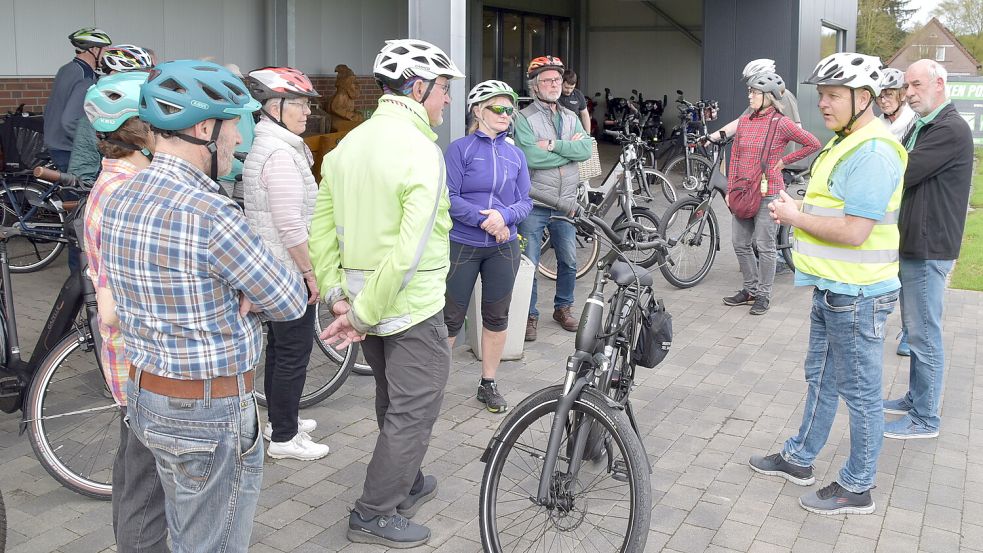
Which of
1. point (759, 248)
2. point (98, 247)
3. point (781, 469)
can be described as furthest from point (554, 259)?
point (98, 247)

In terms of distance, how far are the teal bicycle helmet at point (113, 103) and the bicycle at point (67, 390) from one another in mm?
1105

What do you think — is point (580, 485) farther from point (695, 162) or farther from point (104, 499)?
point (695, 162)

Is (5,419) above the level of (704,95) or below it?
below

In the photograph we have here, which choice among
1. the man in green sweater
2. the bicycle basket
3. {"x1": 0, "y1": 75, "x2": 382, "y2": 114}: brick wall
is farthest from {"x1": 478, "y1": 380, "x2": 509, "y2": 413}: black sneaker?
{"x1": 0, "y1": 75, "x2": 382, "y2": 114}: brick wall

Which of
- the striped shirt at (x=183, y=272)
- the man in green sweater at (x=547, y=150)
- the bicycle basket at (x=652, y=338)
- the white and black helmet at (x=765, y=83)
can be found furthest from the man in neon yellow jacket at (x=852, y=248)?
the white and black helmet at (x=765, y=83)

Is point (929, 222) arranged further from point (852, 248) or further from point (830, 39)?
point (830, 39)

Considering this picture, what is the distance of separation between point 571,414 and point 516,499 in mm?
688

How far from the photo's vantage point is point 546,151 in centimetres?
673

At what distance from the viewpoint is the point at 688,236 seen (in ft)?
28.2

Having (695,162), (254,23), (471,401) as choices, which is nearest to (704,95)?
(695,162)

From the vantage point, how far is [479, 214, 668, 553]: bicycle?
347 cm

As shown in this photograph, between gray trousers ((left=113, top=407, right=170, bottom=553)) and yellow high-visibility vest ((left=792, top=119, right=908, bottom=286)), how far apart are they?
9.15 ft

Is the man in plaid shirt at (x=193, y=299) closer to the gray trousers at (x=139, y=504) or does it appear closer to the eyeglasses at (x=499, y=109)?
the gray trousers at (x=139, y=504)

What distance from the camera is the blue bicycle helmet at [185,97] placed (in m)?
2.59
